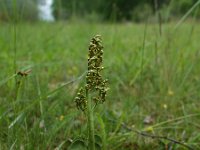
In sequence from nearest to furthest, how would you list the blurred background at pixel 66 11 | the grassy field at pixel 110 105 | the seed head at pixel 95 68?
the seed head at pixel 95 68
the grassy field at pixel 110 105
the blurred background at pixel 66 11

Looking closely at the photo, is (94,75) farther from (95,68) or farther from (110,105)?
(110,105)

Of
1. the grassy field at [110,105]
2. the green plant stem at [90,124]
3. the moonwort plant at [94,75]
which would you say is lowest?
the grassy field at [110,105]

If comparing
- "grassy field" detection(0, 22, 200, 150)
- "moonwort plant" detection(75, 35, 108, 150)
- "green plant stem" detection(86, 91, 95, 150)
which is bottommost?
"grassy field" detection(0, 22, 200, 150)

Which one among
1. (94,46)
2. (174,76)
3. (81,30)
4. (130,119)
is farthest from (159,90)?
(81,30)

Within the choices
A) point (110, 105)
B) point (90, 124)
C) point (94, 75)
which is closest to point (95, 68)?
point (94, 75)

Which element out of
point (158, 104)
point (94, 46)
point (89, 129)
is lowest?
point (158, 104)

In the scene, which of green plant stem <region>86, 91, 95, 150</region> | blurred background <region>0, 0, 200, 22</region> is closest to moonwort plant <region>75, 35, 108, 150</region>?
green plant stem <region>86, 91, 95, 150</region>

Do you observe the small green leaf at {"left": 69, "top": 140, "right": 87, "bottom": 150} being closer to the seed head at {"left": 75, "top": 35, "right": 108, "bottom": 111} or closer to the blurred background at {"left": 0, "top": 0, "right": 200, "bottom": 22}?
the seed head at {"left": 75, "top": 35, "right": 108, "bottom": 111}

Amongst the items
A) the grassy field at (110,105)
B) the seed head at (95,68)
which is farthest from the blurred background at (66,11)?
the seed head at (95,68)

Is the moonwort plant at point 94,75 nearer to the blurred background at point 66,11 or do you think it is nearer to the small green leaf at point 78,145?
the small green leaf at point 78,145

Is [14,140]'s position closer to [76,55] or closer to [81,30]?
[76,55]

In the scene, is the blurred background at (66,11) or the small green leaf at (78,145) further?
the blurred background at (66,11)
